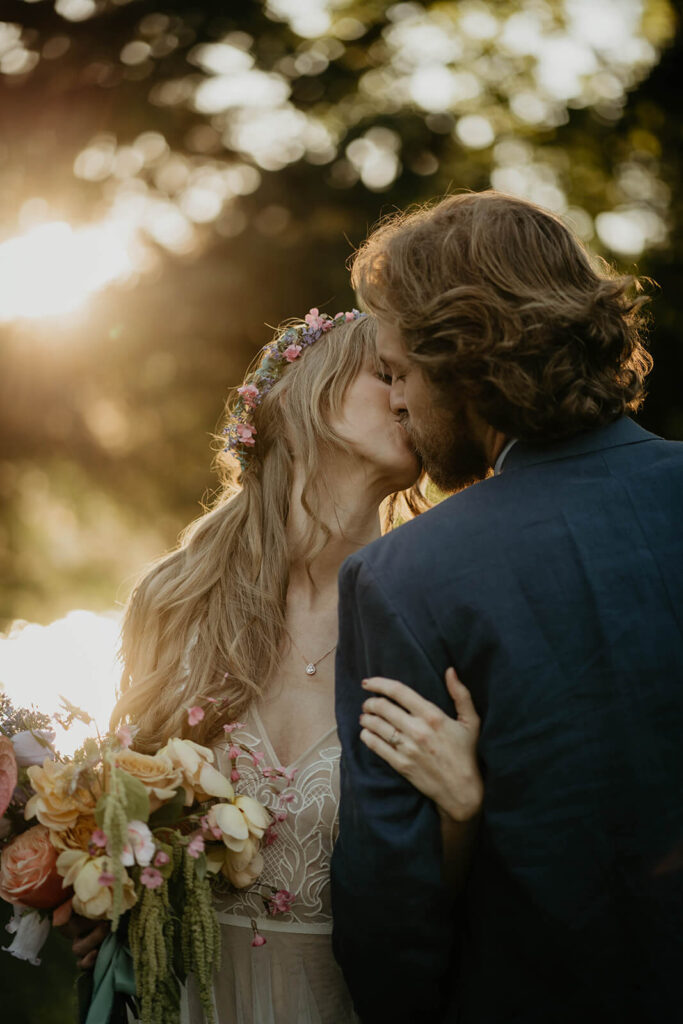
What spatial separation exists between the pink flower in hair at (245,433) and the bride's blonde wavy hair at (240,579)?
56 millimetres

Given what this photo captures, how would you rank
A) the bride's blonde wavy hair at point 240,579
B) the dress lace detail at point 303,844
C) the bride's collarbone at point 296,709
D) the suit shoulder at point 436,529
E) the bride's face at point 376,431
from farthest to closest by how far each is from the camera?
the bride's face at point 376,431
the bride's blonde wavy hair at point 240,579
the bride's collarbone at point 296,709
the dress lace detail at point 303,844
the suit shoulder at point 436,529

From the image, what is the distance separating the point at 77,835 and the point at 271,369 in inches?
69.6

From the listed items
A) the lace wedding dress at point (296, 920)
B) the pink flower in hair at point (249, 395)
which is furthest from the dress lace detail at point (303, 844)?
the pink flower in hair at point (249, 395)

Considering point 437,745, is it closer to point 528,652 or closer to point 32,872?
point 528,652

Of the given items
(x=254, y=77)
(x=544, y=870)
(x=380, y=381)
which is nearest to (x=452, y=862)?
(x=544, y=870)

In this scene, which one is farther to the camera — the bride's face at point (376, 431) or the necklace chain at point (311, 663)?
the bride's face at point (376, 431)

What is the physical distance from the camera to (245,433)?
10.6 ft

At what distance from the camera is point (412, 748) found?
1.90 meters

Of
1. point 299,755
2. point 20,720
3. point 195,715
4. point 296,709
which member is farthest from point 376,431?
point 20,720

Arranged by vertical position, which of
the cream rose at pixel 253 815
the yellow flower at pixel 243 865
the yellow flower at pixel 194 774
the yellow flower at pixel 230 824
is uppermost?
the yellow flower at pixel 194 774

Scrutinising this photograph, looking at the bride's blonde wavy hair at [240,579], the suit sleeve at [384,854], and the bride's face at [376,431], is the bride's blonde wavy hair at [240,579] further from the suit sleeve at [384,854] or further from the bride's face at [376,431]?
the suit sleeve at [384,854]

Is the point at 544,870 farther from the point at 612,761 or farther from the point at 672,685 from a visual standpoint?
the point at 672,685

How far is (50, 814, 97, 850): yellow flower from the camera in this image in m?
2.12

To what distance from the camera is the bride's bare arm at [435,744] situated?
190cm
